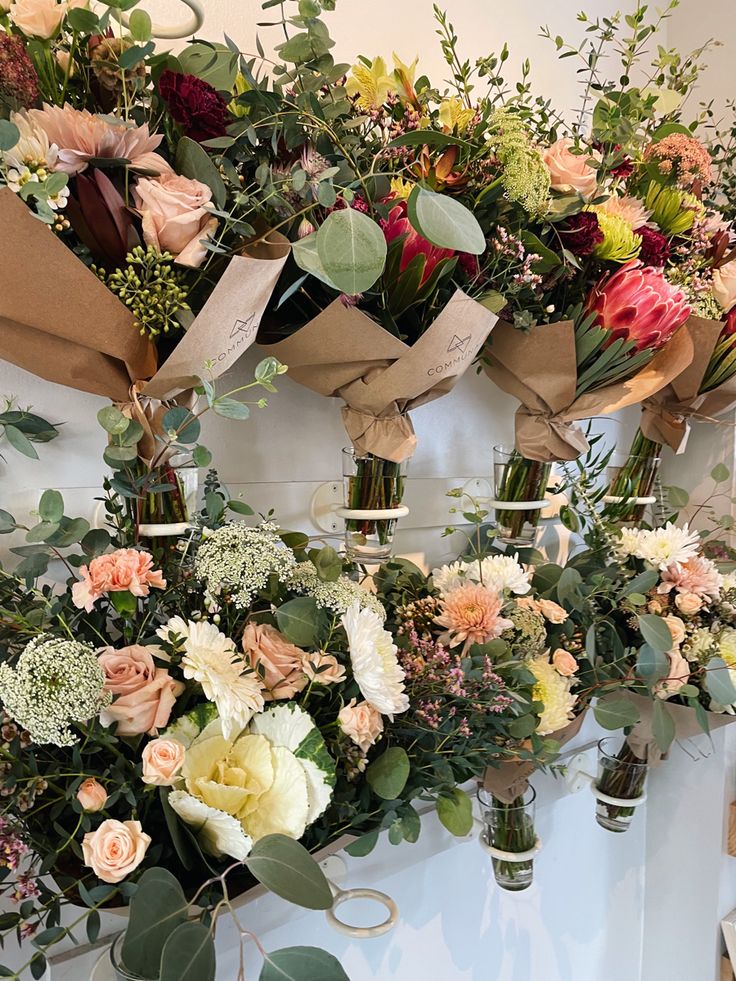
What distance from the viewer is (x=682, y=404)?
130 centimetres

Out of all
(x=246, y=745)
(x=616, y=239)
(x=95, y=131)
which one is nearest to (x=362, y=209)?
(x=95, y=131)

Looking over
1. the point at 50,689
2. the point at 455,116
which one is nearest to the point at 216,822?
the point at 50,689

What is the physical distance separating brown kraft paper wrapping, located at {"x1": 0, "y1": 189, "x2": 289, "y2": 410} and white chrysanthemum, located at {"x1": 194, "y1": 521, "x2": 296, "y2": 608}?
16 cm

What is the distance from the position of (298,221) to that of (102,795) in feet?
1.89

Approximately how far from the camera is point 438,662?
81 cm

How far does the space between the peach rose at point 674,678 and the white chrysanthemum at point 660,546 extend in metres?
0.14

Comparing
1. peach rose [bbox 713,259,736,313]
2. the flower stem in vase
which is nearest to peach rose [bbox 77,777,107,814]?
the flower stem in vase

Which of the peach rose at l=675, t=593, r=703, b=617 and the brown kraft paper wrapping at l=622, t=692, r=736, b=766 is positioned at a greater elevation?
the peach rose at l=675, t=593, r=703, b=617

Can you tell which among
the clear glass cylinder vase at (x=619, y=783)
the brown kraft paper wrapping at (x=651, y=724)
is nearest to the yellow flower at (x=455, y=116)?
the brown kraft paper wrapping at (x=651, y=724)

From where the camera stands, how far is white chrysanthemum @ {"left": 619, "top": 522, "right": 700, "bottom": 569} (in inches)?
44.0

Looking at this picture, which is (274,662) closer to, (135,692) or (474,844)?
(135,692)

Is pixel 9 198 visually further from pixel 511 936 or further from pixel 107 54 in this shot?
pixel 511 936

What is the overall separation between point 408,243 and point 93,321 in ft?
1.19

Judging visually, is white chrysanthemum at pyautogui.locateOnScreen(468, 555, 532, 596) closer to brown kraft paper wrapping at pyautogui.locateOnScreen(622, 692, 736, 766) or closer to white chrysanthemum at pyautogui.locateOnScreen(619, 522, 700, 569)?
white chrysanthemum at pyautogui.locateOnScreen(619, 522, 700, 569)
